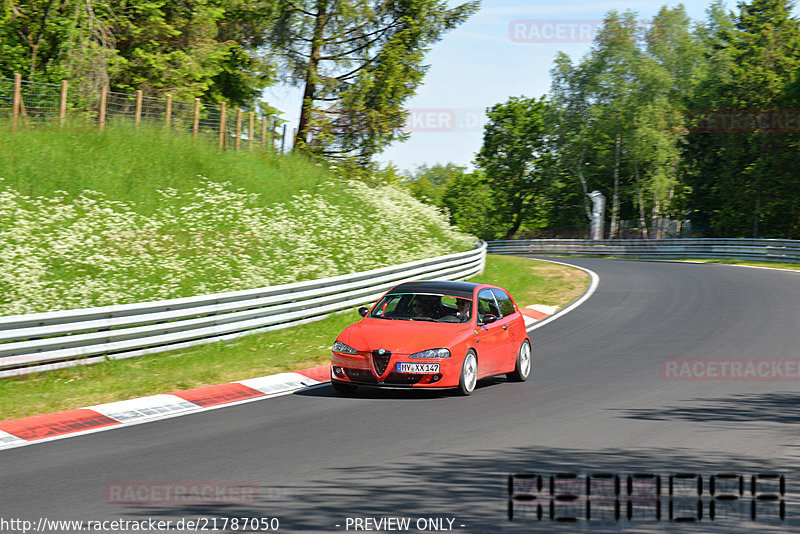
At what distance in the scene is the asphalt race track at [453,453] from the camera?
654 cm

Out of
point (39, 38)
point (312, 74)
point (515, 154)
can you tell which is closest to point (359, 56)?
point (312, 74)

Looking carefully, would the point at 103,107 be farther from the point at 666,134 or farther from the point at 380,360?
the point at 666,134

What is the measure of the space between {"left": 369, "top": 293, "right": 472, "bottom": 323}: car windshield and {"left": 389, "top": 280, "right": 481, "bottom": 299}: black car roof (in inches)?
2.8

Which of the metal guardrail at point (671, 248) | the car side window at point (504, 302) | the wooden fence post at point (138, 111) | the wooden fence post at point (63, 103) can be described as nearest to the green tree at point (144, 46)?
the wooden fence post at point (138, 111)

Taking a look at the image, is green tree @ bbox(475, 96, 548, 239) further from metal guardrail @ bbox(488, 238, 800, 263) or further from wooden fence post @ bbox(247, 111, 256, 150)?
wooden fence post @ bbox(247, 111, 256, 150)

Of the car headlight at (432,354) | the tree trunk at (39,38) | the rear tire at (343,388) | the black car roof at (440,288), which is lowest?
the rear tire at (343,388)

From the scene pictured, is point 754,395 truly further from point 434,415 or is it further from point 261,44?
point 261,44

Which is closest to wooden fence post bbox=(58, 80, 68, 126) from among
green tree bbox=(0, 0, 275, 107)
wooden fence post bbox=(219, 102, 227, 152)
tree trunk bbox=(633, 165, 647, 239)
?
green tree bbox=(0, 0, 275, 107)

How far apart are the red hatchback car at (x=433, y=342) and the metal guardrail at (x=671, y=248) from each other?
3390 cm

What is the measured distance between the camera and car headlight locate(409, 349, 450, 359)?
1160 cm

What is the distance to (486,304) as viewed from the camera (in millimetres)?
13492

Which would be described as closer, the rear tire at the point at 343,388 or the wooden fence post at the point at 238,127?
the rear tire at the point at 343,388

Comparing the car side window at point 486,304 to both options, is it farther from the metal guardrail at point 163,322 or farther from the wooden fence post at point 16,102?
the wooden fence post at point 16,102

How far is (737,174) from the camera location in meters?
66.1
